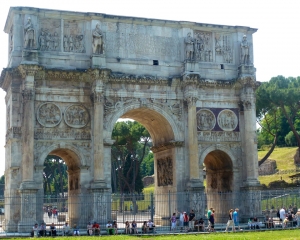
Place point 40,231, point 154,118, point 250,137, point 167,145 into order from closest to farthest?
1. point 40,231
2. point 167,145
3. point 250,137
4. point 154,118

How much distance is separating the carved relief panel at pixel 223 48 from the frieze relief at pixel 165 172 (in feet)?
21.1

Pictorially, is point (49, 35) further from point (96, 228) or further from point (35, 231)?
point (96, 228)

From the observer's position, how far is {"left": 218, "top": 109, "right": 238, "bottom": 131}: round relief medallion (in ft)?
87.9

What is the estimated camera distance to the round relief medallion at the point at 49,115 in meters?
23.8

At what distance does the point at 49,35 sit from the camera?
24.6m

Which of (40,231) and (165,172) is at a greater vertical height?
(165,172)

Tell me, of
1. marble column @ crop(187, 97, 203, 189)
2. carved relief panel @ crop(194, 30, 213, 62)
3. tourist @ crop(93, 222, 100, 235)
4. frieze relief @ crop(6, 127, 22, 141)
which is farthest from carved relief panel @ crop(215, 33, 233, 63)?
tourist @ crop(93, 222, 100, 235)

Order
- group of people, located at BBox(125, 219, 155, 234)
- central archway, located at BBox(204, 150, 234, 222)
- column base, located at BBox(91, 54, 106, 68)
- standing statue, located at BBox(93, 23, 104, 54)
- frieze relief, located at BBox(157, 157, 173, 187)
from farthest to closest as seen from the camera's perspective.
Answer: central archway, located at BBox(204, 150, 234, 222) < frieze relief, located at BBox(157, 157, 173, 187) < standing statue, located at BBox(93, 23, 104, 54) < column base, located at BBox(91, 54, 106, 68) < group of people, located at BBox(125, 219, 155, 234)

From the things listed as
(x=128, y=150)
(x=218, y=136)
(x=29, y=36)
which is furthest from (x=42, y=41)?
(x=128, y=150)

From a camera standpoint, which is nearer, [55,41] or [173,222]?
[173,222]

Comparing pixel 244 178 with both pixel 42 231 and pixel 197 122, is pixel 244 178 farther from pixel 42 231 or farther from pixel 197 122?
pixel 42 231

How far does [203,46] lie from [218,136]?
5.14 m

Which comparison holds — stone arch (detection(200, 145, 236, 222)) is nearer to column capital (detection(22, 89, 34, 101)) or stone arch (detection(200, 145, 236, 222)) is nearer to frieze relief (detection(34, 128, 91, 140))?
frieze relief (detection(34, 128, 91, 140))

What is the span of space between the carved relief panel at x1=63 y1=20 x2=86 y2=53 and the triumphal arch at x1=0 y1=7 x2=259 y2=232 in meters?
0.05
